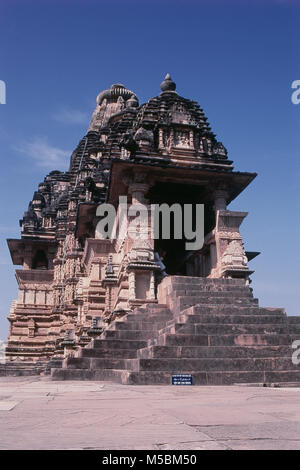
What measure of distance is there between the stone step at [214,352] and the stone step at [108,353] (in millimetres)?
1254

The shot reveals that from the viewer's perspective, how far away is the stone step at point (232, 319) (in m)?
10.1

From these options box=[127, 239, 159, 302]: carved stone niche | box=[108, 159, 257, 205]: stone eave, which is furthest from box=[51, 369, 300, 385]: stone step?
box=[108, 159, 257, 205]: stone eave

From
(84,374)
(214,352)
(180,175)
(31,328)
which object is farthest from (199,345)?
(31,328)

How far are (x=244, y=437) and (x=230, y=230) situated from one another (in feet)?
45.5

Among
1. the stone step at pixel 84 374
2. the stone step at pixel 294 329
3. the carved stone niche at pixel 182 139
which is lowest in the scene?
the stone step at pixel 84 374

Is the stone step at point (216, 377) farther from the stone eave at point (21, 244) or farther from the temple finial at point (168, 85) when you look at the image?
the stone eave at point (21, 244)

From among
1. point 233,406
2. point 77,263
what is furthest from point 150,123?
point 233,406

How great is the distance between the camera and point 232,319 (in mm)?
10188

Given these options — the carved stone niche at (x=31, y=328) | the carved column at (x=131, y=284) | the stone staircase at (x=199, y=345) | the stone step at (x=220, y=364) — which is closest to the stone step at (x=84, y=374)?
the stone staircase at (x=199, y=345)

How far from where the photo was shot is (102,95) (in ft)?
148

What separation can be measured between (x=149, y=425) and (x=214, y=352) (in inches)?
240

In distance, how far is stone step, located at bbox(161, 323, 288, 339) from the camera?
9.52 metres

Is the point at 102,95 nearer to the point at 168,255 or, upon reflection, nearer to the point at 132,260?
the point at 168,255

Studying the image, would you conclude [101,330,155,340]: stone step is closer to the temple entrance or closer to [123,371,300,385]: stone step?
[123,371,300,385]: stone step
